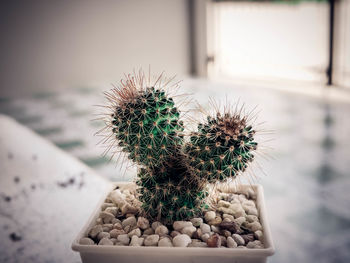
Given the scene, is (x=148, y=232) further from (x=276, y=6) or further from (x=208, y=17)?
(x=208, y=17)

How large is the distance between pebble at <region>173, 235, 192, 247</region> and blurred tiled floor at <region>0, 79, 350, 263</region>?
0.65 m

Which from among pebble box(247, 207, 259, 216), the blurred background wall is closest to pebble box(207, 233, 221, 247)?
pebble box(247, 207, 259, 216)

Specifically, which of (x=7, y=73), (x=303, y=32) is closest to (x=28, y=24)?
(x=7, y=73)

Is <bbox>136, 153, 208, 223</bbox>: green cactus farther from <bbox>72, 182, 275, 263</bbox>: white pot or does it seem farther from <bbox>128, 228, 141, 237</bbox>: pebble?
<bbox>72, 182, 275, 263</bbox>: white pot

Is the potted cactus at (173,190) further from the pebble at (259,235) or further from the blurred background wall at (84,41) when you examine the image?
the blurred background wall at (84,41)

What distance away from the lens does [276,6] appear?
15.6 feet

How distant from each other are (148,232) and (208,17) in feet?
15.2

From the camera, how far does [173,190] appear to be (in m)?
1.18

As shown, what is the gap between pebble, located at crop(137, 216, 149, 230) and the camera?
1.21 m

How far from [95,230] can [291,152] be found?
1.94 metres

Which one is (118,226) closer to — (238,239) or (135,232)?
(135,232)

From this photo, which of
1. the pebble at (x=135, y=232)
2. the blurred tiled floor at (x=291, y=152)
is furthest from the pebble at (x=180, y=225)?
the blurred tiled floor at (x=291, y=152)

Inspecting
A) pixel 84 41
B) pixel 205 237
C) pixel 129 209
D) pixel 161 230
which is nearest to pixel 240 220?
pixel 205 237

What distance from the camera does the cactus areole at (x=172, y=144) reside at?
1073 mm
